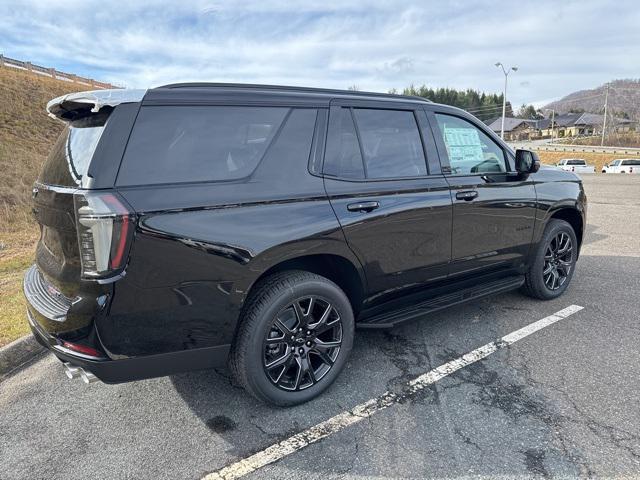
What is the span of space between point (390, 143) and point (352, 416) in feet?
6.16

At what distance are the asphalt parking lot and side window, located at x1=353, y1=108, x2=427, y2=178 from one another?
1406 mm

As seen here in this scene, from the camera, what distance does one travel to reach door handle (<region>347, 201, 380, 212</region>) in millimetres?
2929

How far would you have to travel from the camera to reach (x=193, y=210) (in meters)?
2.36

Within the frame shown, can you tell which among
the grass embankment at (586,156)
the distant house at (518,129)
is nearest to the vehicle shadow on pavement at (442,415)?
the grass embankment at (586,156)

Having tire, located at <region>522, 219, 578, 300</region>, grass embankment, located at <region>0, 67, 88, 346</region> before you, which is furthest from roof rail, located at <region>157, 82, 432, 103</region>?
grass embankment, located at <region>0, 67, 88, 346</region>

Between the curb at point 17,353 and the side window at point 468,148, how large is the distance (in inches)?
139

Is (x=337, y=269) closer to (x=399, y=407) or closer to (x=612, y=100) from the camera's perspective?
(x=399, y=407)

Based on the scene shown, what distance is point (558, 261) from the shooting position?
4629 millimetres

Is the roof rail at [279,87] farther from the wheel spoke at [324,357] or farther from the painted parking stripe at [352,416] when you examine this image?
the painted parking stripe at [352,416]

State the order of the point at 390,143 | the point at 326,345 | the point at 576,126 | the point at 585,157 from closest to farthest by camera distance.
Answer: the point at 326,345, the point at 390,143, the point at 585,157, the point at 576,126

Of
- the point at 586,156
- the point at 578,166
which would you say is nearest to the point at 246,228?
the point at 578,166

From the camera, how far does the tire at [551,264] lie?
440 centimetres

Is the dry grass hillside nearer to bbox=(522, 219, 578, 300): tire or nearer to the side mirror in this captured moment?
bbox=(522, 219, 578, 300): tire

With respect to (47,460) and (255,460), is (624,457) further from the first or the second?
(47,460)
